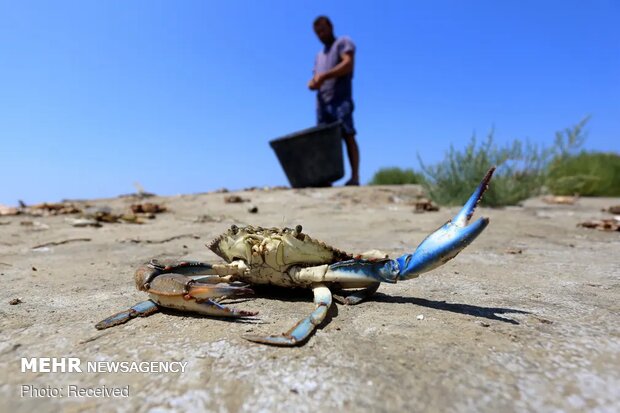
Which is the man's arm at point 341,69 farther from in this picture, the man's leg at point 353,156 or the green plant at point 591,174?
the green plant at point 591,174

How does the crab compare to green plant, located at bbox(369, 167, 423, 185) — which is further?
green plant, located at bbox(369, 167, 423, 185)

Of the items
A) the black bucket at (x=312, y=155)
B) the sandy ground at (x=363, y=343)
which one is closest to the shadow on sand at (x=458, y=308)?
the sandy ground at (x=363, y=343)

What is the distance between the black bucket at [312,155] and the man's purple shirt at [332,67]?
2.24ft

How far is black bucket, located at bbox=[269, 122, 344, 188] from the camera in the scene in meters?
8.80

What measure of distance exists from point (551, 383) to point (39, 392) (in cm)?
154

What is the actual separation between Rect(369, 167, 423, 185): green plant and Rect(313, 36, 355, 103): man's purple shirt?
5.13m

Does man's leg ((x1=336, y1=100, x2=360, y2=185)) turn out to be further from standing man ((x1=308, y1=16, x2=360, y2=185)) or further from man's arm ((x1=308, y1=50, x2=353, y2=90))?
man's arm ((x1=308, y1=50, x2=353, y2=90))

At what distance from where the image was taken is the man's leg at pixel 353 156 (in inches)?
364

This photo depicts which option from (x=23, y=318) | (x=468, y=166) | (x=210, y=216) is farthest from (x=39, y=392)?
(x=468, y=166)

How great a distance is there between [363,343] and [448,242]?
610 mm

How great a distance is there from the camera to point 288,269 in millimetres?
2201

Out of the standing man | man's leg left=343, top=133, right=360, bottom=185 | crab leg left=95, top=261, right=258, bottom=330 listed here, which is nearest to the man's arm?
the standing man

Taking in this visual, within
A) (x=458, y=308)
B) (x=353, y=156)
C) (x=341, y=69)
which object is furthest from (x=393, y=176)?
(x=458, y=308)

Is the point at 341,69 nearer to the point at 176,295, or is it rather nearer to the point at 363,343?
the point at 176,295
